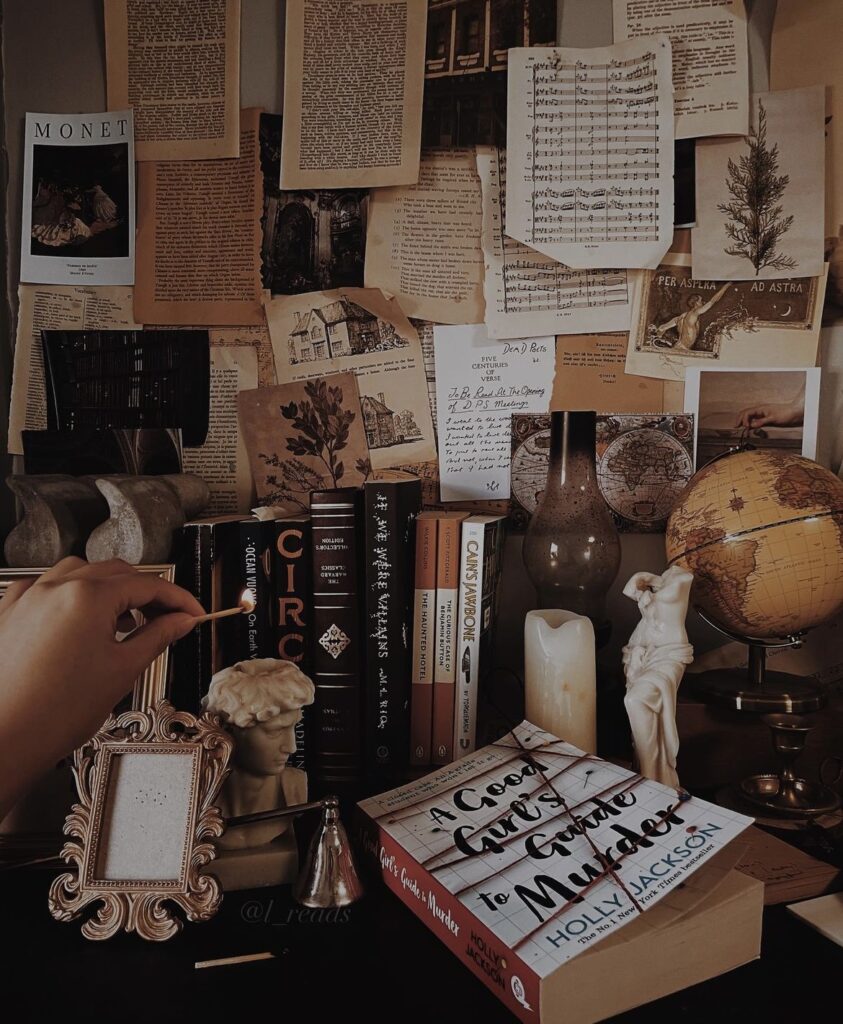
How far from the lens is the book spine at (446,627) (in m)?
0.98

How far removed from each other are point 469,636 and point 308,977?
427 mm

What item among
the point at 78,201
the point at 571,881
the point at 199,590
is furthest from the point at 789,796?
the point at 78,201

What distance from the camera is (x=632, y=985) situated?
0.59 m

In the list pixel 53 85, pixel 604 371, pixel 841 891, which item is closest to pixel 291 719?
pixel 841 891

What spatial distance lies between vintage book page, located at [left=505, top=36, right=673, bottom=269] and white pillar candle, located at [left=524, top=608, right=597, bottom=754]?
531mm

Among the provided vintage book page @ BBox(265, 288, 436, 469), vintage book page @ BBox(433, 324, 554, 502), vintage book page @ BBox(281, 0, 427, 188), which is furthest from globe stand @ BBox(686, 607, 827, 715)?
vintage book page @ BBox(281, 0, 427, 188)

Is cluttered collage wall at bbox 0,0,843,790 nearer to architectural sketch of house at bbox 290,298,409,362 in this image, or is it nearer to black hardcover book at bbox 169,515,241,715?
architectural sketch of house at bbox 290,298,409,362

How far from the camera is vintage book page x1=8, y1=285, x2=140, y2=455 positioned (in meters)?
1.20

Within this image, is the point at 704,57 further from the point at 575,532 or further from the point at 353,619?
the point at 353,619

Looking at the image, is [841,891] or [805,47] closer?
[841,891]

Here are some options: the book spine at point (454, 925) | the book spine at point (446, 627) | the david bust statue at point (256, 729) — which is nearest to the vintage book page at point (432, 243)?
the book spine at point (446, 627)

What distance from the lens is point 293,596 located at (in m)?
0.97

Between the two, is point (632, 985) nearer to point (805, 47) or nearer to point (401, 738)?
point (401, 738)

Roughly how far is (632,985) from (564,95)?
105cm
